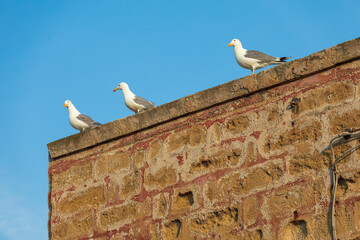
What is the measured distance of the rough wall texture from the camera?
204 inches

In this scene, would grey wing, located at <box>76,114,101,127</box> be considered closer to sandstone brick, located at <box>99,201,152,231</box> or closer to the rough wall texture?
the rough wall texture

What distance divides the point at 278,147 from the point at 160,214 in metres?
1.25

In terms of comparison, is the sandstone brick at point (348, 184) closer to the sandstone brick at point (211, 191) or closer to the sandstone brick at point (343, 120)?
the sandstone brick at point (343, 120)

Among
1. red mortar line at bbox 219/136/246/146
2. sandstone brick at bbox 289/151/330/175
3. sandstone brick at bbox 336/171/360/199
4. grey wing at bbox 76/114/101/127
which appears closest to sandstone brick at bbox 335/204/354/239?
sandstone brick at bbox 336/171/360/199

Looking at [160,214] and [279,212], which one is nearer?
[279,212]

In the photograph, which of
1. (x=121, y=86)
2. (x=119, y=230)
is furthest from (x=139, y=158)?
(x=121, y=86)

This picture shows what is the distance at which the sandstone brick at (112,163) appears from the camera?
6430 mm

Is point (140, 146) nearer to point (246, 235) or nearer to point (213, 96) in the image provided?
point (213, 96)

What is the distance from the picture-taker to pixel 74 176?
22.2 feet

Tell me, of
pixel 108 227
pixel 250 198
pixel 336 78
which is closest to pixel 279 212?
pixel 250 198

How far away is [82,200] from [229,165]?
1677 mm

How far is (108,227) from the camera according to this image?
6.29m

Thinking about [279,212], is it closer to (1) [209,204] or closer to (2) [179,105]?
(1) [209,204]

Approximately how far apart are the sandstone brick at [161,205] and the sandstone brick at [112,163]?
0.53 m
